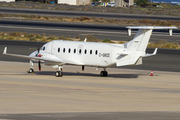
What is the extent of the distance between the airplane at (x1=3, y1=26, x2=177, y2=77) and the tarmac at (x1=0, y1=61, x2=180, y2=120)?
5.11 ft

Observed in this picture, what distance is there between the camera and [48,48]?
→ 36156mm

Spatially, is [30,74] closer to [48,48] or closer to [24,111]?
[48,48]

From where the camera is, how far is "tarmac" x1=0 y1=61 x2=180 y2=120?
19.5m

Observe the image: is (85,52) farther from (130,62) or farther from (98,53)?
(130,62)

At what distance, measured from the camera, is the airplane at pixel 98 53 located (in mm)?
32844

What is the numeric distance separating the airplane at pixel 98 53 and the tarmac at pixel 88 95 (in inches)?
61.3

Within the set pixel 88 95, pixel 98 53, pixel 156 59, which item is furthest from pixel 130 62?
pixel 156 59

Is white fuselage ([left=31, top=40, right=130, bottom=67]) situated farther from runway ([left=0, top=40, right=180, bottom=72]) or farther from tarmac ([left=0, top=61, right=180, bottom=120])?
runway ([left=0, top=40, right=180, bottom=72])

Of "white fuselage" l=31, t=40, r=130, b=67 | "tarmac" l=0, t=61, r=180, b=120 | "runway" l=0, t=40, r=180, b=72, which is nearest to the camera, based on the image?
"tarmac" l=0, t=61, r=180, b=120

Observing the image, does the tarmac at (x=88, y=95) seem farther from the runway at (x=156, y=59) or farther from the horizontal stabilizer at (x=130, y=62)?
the runway at (x=156, y=59)

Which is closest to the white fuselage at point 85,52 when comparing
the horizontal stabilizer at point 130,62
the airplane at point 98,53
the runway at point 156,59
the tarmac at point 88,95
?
the airplane at point 98,53

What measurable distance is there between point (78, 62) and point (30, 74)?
5.28 m

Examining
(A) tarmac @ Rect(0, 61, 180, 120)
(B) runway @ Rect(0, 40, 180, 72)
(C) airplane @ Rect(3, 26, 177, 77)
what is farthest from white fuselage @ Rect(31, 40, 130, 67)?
(B) runway @ Rect(0, 40, 180, 72)

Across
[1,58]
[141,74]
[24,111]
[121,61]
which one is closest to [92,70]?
[141,74]
